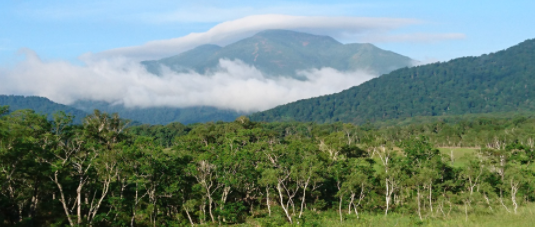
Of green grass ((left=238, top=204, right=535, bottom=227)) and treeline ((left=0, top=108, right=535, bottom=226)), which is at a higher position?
treeline ((left=0, top=108, right=535, bottom=226))

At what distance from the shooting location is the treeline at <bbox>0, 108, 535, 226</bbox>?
33.7 metres

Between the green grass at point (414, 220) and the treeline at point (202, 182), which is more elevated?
the treeline at point (202, 182)

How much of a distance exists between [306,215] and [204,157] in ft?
39.2

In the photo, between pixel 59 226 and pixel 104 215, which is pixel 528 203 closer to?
pixel 104 215

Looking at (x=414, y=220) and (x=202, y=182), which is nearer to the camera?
(x=202, y=182)

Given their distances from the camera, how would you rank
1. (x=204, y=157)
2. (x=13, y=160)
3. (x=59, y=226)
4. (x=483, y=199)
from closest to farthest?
(x=13, y=160) < (x=59, y=226) < (x=204, y=157) < (x=483, y=199)

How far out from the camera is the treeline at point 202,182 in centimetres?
3369

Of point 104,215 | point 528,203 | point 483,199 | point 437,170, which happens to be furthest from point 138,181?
point 528,203

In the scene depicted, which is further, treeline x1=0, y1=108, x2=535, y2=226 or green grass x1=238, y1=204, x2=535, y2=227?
green grass x1=238, y1=204, x2=535, y2=227

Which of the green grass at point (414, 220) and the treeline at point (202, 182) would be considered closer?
the treeline at point (202, 182)

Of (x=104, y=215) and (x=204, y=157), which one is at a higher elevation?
(x=204, y=157)

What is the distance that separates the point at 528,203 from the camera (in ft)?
160

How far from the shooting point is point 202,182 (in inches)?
1602

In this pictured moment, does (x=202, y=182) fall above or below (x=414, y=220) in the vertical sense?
above
